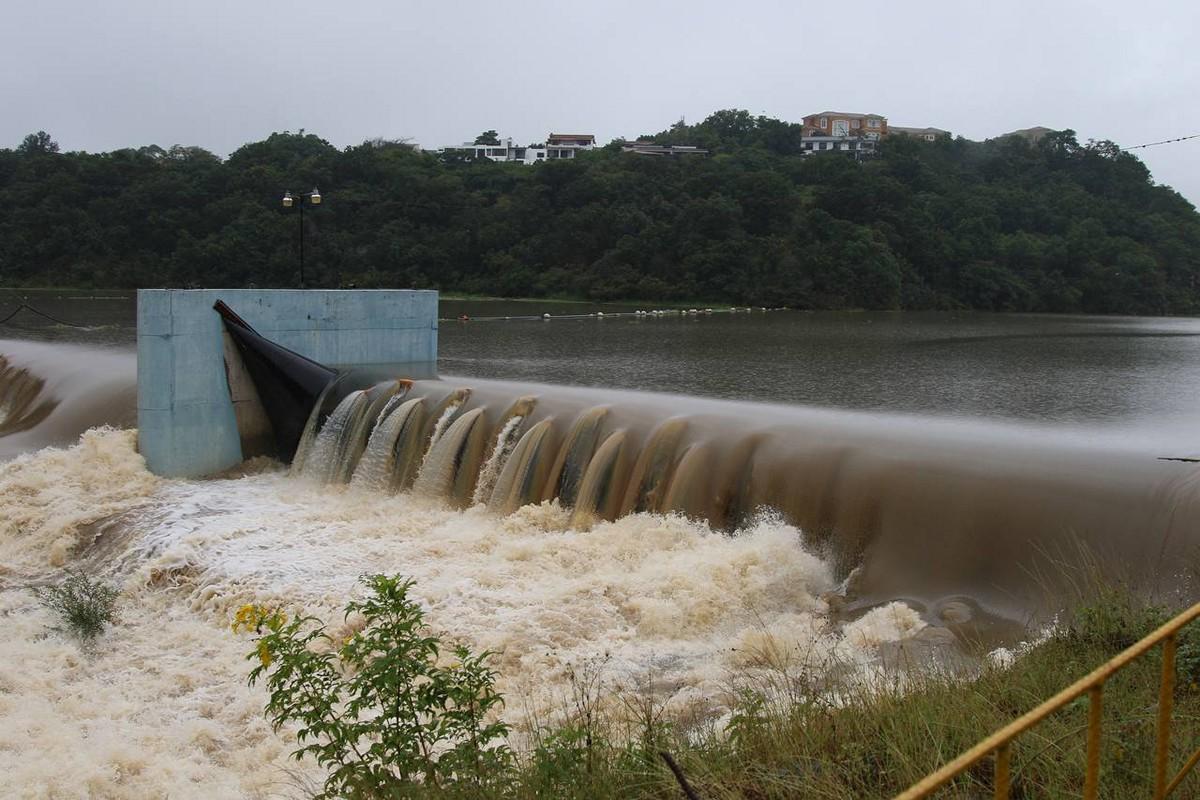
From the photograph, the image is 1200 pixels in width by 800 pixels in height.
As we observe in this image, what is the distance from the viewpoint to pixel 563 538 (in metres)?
9.68

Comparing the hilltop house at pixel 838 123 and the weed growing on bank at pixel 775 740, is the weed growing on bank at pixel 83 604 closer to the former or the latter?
the weed growing on bank at pixel 775 740

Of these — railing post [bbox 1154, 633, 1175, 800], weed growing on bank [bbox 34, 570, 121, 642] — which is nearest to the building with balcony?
weed growing on bank [bbox 34, 570, 121, 642]

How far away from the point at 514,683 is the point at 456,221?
165 feet

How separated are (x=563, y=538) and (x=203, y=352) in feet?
23.0

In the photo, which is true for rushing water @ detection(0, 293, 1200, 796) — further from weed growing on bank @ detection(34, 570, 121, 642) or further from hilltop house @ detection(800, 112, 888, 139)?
hilltop house @ detection(800, 112, 888, 139)

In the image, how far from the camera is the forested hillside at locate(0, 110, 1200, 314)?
48844 millimetres

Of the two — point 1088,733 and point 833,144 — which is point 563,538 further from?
point 833,144

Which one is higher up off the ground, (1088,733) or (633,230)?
(633,230)

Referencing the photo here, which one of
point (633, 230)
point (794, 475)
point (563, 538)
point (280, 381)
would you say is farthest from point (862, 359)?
point (633, 230)

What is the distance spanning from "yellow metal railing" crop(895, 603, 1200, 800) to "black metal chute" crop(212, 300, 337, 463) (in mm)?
12966

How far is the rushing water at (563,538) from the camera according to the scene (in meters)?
6.99

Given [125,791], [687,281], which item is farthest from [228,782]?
[687,281]

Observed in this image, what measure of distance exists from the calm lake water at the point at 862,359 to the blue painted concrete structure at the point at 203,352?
13.7 ft

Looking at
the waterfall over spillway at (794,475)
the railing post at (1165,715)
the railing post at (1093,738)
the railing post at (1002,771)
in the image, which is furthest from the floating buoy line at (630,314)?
the railing post at (1002,771)
